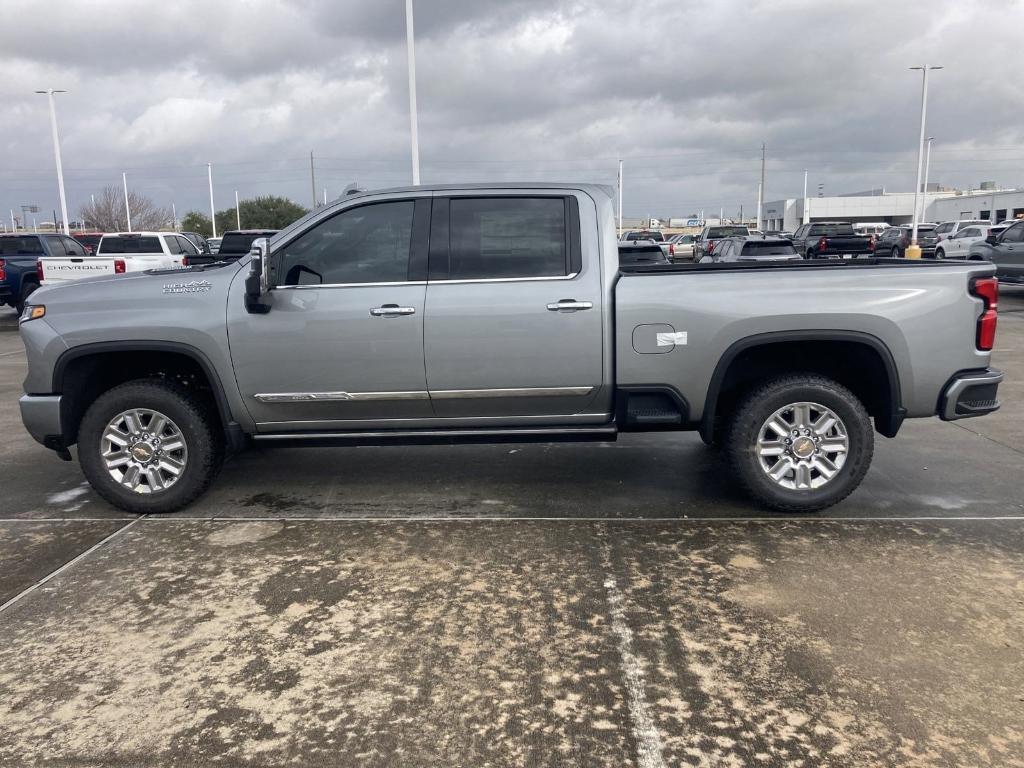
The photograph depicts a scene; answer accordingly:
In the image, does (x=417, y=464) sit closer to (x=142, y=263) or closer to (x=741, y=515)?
(x=741, y=515)

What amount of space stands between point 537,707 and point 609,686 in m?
0.31

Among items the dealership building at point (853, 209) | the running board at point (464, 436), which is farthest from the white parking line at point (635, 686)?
the dealership building at point (853, 209)

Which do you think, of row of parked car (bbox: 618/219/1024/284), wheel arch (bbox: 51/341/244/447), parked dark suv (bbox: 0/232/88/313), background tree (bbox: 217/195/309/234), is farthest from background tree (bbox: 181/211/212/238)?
wheel arch (bbox: 51/341/244/447)

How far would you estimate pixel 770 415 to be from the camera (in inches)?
198

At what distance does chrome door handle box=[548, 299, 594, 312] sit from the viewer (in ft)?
16.3

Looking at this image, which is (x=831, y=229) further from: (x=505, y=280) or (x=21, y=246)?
(x=505, y=280)

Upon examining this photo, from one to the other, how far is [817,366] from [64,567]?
14.9 feet

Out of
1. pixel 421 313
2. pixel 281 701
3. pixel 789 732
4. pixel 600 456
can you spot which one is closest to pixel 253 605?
pixel 281 701

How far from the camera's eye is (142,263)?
1761cm

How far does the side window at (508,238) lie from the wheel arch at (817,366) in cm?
121

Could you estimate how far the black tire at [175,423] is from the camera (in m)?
5.18

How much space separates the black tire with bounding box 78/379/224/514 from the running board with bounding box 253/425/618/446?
621 millimetres

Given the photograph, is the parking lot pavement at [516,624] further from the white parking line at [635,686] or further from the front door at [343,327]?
the front door at [343,327]

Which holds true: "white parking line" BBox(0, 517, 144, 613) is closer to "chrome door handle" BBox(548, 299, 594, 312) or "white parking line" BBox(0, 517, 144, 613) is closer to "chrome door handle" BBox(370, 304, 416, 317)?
"chrome door handle" BBox(370, 304, 416, 317)
